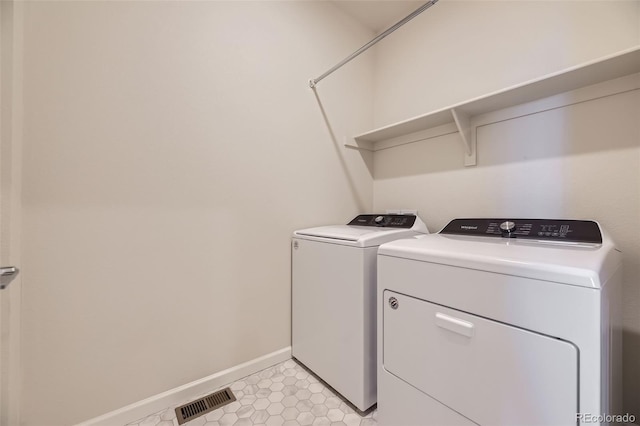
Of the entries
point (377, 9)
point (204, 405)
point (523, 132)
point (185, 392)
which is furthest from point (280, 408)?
point (377, 9)

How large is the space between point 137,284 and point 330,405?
1.14m

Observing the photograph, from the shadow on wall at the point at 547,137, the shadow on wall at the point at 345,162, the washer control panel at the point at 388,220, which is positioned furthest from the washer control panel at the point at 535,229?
the shadow on wall at the point at 345,162

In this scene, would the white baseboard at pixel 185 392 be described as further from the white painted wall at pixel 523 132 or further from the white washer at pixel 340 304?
the white painted wall at pixel 523 132

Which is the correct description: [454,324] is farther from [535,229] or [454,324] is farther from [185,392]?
[185,392]

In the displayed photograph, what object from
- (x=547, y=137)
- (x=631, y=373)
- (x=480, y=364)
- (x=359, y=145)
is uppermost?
(x=359, y=145)

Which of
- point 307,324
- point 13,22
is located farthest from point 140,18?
point 307,324

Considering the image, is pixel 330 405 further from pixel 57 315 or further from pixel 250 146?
pixel 250 146

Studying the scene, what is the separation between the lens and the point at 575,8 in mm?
1239

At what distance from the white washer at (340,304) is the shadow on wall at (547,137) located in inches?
22.2

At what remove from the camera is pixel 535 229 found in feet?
3.70

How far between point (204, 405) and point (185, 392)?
13 cm

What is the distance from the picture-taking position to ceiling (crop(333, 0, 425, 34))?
193 centimetres

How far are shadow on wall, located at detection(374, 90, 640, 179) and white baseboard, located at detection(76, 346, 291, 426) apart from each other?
1703 millimetres

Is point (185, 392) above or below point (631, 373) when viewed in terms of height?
below
